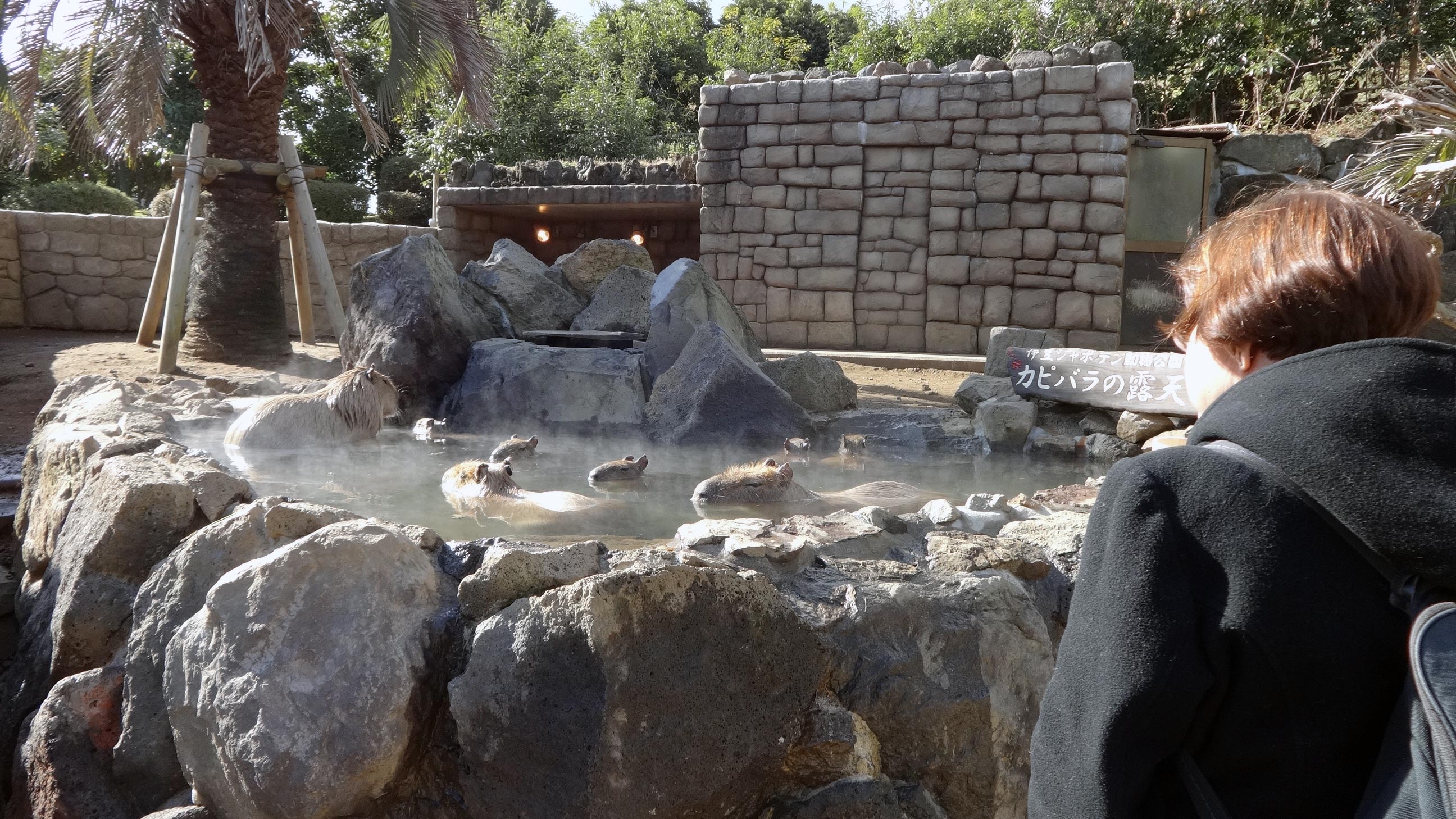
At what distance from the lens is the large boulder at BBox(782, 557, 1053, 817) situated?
195 cm

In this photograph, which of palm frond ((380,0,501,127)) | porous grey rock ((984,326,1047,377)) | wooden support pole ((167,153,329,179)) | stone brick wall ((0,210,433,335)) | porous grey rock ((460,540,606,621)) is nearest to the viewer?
porous grey rock ((460,540,606,621))

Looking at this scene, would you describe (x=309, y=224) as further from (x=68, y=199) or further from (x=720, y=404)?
(x=68, y=199)

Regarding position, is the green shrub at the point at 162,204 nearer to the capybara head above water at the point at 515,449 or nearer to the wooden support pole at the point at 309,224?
the wooden support pole at the point at 309,224

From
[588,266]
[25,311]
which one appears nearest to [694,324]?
[588,266]

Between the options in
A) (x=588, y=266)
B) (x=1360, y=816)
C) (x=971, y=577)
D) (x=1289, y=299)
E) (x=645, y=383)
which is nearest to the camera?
(x=1360, y=816)

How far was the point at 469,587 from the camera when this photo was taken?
1962mm

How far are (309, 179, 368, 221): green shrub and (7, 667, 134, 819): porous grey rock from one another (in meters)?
18.5

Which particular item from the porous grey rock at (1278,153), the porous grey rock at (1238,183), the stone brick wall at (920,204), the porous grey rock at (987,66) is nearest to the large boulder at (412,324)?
the stone brick wall at (920,204)

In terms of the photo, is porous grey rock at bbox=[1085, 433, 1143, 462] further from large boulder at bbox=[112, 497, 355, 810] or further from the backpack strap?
the backpack strap

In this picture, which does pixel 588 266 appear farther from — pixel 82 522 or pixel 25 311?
pixel 82 522

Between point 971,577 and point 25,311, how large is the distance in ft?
41.8

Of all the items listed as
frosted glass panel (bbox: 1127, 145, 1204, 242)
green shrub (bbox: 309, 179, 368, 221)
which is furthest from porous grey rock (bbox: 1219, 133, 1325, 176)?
green shrub (bbox: 309, 179, 368, 221)

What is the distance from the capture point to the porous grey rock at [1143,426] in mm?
5703

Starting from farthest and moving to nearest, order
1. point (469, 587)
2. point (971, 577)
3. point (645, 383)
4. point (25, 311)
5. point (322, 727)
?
point (25, 311)
point (645, 383)
point (971, 577)
point (469, 587)
point (322, 727)
